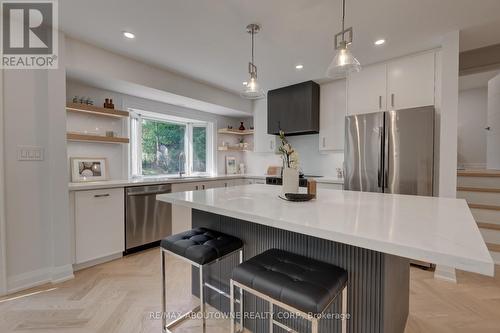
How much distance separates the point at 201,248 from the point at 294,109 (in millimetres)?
2960

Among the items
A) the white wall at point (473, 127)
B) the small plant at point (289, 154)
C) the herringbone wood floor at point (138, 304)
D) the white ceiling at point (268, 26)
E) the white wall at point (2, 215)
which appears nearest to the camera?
the small plant at point (289, 154)

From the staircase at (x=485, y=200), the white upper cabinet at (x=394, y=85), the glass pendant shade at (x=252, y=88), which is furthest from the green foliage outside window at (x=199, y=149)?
Result: the staircase at (x=485, y=200)

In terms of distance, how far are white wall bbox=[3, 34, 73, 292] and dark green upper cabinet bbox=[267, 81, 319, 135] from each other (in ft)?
9.45

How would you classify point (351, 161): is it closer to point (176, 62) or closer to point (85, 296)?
point (176, 62)

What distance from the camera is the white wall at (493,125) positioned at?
13.1ft

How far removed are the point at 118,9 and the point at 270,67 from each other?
1.80 meters

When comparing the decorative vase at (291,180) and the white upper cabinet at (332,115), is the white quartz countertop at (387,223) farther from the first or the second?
the white upper cabinet at (332,115)

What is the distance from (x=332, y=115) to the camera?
3.67 metres

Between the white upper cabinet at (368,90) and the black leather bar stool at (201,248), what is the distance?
2469mm

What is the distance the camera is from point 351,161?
2.92 meters

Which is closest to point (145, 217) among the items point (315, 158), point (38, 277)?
point (38, 277)

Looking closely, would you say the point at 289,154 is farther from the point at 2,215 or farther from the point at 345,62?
the point at 2,215

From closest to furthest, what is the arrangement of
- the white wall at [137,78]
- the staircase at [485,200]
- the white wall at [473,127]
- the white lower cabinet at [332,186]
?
1. the white wall at [137,78]
2. the staircase at [485,200]
3. the white lower cabinet at [332,186]
4. the white wall at [473,127]

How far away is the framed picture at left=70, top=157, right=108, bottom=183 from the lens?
9.33 ft
